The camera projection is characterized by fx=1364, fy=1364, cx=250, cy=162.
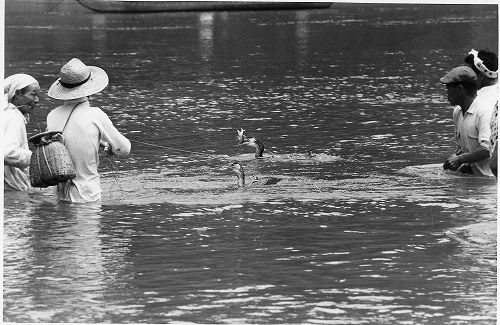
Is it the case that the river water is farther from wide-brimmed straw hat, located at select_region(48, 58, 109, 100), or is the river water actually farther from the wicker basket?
wide-brimmed straw hat, located at select_region(48, 58, 109, 100)

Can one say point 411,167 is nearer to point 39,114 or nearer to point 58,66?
point 39,114

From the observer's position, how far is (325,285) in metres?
9.09

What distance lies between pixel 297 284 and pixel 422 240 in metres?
1.67

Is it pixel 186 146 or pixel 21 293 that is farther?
pixel 186 146

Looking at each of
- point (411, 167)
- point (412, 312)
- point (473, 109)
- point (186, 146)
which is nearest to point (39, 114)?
point (186, 146)

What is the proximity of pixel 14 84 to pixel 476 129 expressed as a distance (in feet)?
13.6

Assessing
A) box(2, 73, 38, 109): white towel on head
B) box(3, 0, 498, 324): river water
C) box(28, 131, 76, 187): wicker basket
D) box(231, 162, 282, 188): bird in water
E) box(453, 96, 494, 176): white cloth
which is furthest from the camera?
box(231, 162, 282, 188): bird in water

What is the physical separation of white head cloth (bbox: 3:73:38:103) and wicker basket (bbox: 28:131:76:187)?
539mm

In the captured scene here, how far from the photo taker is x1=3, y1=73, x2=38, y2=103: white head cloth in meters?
11.5

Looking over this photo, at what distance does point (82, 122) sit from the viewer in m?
11.4

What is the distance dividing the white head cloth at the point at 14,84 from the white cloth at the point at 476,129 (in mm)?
3912

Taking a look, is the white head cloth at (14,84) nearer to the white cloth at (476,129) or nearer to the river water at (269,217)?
the river water at (269,217)

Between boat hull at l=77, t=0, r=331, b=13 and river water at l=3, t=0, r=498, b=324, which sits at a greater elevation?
river water at l=3, t=0, r=498, b=324

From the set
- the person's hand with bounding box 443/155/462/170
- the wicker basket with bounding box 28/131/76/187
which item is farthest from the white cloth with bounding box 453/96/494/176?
the wicker basket with bounding box 28/131/76/187
